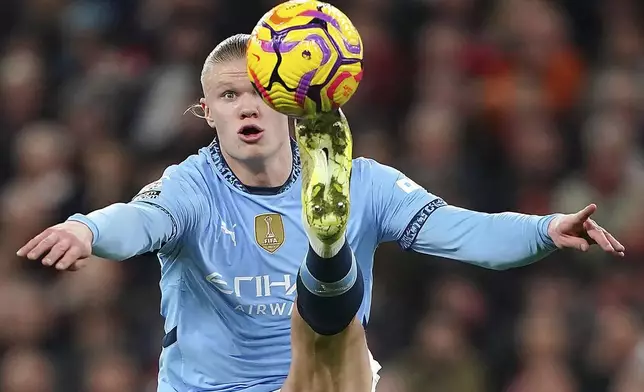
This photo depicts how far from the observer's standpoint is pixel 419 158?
9117 mm

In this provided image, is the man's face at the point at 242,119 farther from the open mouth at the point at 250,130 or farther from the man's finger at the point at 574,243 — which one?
the man's finger at the point at 574,243

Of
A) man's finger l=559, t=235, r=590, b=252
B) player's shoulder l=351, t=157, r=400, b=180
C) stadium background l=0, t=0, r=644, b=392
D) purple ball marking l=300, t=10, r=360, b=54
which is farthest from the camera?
stadium background l=0, t=0, r=644, b=392

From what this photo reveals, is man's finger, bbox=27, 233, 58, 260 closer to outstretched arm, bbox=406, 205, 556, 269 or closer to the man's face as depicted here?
the man's face

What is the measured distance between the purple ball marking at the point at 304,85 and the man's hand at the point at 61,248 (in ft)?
2.98

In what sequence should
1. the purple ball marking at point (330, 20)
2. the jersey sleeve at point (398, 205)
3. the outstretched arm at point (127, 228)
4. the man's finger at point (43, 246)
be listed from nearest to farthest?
the man's finger at point (43, 246) < the outstretched arm at point (127, 228) < the purple ball marking at point (330, 20) < the jersey sleeve at point (398, 205)

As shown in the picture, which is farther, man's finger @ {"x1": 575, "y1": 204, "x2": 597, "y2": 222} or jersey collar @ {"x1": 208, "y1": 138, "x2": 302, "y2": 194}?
jersey collar @ {"x1": 208, "y1": 138, "x2": 302, "y2": 194}

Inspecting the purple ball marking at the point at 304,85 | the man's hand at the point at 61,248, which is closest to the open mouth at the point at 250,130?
the purple ball marking at the point at 304,85

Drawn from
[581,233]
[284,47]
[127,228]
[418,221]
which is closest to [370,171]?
[418,221]

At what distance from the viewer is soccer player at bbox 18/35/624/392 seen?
519 cm

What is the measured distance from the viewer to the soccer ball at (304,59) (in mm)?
4949

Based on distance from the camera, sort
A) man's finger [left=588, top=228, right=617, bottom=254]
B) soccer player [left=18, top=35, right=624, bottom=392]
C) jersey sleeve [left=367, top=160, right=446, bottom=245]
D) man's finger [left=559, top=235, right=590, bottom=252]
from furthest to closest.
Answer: jersey sleeve [left=367, top=160, right=446, bottom=245] < soccer player [left=18, top=35, right=624, bottom=392] < man's finger [left=559, top=235, right=590, bottom=252] < man's finger [left=588, top=228, right=617, bottom=254]

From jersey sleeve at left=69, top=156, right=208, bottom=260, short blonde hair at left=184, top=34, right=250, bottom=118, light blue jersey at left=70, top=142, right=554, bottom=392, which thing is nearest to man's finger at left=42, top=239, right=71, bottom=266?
jersey sleeve at left=69, top=156, right=208, bottom=260

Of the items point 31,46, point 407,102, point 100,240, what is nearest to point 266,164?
point 100,240

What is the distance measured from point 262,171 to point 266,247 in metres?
0.32
